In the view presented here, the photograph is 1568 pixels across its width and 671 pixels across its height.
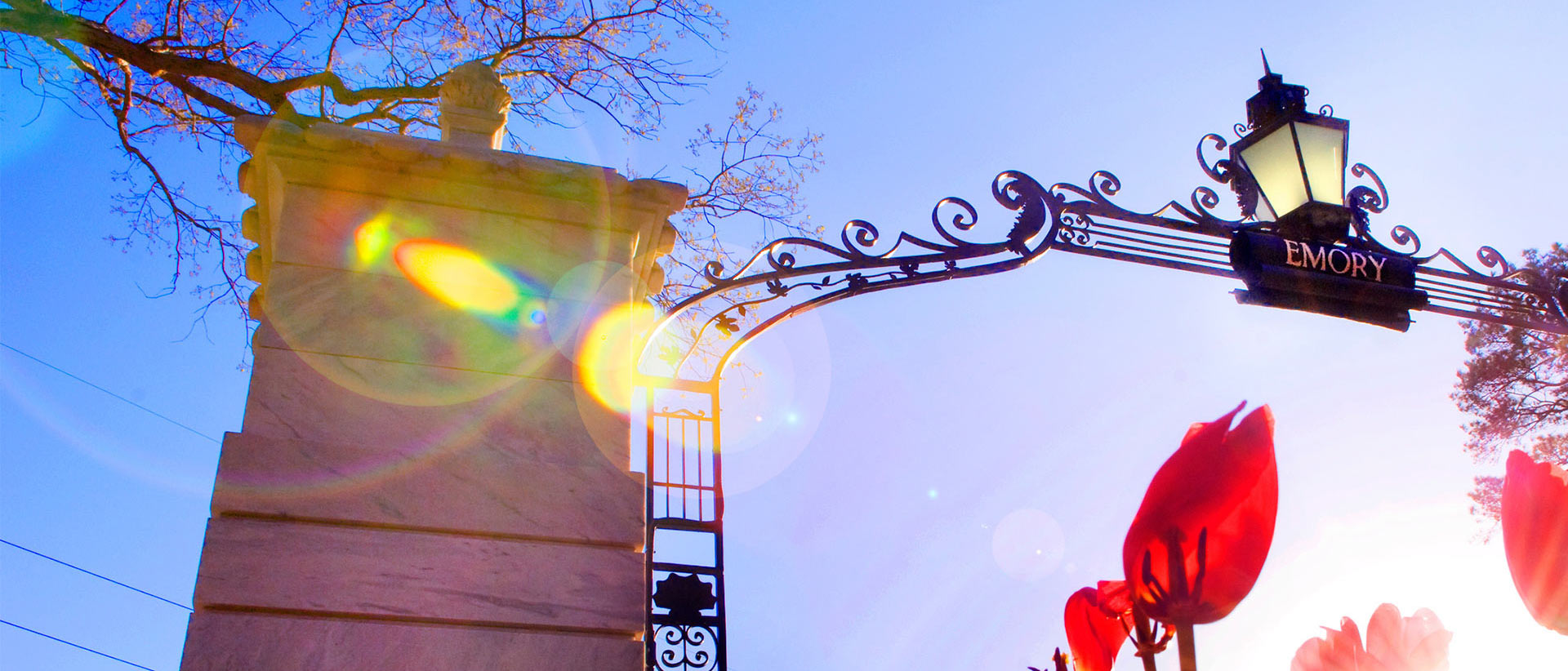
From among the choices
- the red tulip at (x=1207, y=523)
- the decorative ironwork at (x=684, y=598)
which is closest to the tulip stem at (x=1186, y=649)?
the red tulip at (x=1207, y=523)

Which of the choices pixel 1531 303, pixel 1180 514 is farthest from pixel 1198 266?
pixel 1180 514

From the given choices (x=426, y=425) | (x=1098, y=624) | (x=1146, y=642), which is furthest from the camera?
(x=426, y=425)

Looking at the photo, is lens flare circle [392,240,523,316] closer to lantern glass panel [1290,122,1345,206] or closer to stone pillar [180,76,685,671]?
stone pillar [180,76,685,671]

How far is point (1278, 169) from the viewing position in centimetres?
545

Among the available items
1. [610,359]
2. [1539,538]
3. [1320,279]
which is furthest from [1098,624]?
[1320,279]

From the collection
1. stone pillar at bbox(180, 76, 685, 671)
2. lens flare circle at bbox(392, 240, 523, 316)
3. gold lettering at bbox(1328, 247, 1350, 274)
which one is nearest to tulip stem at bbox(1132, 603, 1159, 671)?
stone pillar at bbox(180, 76, 685, 671)

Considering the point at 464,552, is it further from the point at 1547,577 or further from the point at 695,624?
the point at 1547,577

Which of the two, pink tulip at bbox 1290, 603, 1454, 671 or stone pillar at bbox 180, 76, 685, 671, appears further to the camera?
stone pillar at bbox 180, 76, 685, 671

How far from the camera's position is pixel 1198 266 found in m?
5.62

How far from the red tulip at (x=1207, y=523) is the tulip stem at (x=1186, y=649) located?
2 cm

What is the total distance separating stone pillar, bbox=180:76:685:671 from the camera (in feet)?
9.38

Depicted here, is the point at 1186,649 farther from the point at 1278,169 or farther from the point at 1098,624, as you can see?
the point at 1278,169

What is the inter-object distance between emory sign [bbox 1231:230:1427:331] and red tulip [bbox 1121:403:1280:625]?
418 cm

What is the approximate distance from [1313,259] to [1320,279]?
3.7 inches
